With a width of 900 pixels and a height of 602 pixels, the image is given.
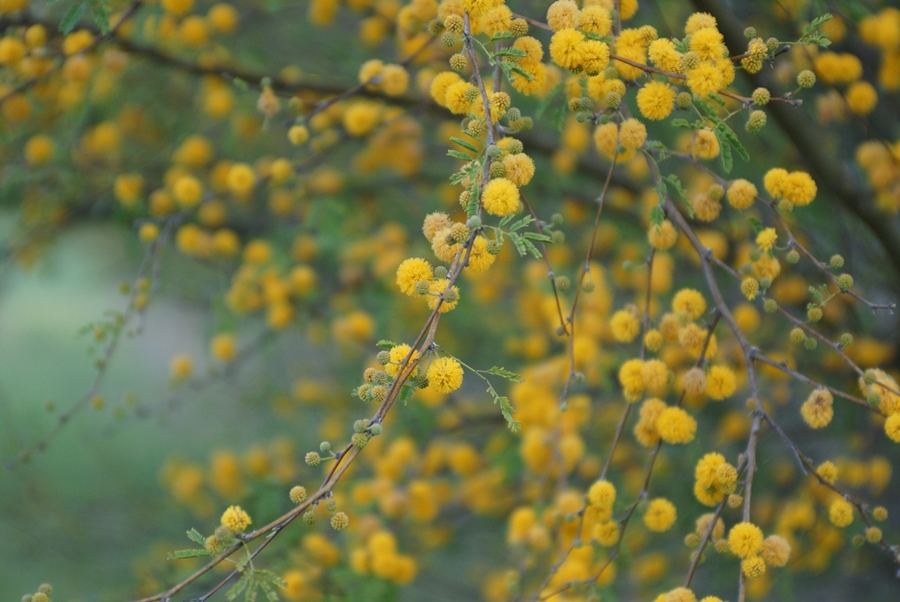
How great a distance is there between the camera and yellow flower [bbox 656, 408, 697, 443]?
1305 mm

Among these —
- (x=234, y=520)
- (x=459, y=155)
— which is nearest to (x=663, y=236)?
(x=459, y=155)

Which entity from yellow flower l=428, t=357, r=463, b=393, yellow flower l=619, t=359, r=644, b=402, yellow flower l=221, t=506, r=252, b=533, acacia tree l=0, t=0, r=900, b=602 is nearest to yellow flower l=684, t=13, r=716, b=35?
acacia tree l=0, t=0, r=900, b=602

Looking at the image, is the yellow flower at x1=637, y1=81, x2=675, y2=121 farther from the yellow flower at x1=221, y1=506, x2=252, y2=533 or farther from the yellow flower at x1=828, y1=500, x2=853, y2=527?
the yellow flower at x1=221, y1=506, x2=252, y2=533

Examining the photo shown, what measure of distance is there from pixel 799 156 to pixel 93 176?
2.32 meters

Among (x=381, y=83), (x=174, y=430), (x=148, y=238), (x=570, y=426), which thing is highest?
(x=381, y=83)

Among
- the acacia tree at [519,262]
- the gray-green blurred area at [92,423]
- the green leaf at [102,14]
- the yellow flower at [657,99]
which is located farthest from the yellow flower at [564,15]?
the gray-green blurred area at [92,423]

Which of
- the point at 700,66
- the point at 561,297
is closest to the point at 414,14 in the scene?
the point at 700,66

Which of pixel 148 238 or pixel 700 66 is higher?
pixel 700 66

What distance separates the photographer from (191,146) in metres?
2.62

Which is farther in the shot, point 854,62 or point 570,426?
point 570,426

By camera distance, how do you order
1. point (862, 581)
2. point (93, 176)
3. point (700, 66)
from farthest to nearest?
point (93, 176) < point (862, 581) < point (700, 66)

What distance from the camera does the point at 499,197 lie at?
107cm

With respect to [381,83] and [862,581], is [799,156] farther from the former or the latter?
[862,581]

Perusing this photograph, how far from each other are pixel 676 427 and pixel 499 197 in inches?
21.5
